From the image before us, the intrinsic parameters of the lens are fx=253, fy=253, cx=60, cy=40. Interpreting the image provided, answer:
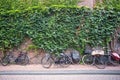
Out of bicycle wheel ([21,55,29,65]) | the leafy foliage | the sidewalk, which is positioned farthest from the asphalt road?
the leafy foliage

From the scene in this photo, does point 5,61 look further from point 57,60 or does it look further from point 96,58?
point 96,58

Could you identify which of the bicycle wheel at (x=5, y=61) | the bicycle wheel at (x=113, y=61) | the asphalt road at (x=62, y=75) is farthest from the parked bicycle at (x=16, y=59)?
the bicycle wheel at (x=113, y=61)

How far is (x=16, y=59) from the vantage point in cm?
1230

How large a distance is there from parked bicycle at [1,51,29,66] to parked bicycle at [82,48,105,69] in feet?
9.23

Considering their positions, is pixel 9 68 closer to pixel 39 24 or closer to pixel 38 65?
pixel 38 65

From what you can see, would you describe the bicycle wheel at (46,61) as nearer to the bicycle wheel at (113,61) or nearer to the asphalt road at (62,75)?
the asphalt road at (62,75)

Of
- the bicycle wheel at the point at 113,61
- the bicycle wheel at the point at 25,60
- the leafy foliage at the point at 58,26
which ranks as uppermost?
the leafy foliage at the point at 58,26

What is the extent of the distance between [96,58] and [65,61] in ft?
4.76

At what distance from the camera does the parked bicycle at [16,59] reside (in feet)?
39.9

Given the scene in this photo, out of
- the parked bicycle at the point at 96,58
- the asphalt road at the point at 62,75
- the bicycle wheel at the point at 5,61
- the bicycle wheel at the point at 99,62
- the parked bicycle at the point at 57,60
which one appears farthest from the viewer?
the bicycle wheel at the point at 5,61

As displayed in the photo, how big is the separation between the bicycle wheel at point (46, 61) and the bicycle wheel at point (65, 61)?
20.5 inches

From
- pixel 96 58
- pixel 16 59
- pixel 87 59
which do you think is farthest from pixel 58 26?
pixel 16 59

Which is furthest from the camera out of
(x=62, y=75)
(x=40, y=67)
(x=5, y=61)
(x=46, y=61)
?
(x=5, y=61)

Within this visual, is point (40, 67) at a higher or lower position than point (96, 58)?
lower
